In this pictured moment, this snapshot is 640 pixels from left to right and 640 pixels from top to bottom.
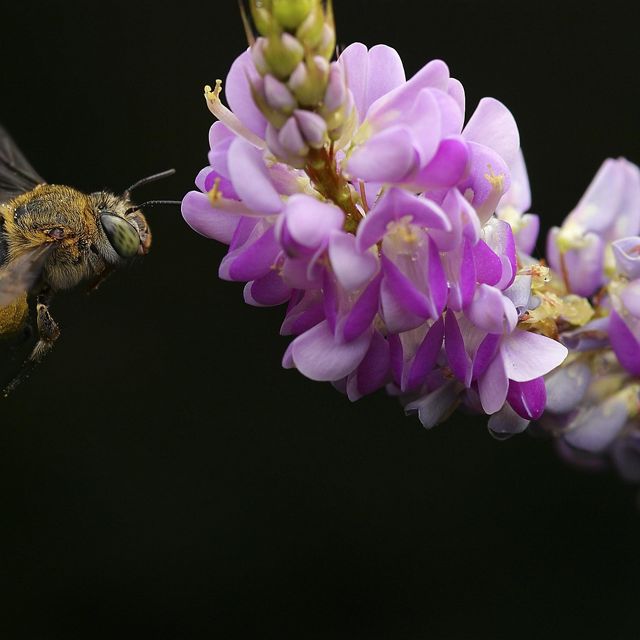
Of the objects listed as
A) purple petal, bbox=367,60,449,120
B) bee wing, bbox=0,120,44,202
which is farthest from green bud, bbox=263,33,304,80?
bee wing, bbox=0,120,44,202

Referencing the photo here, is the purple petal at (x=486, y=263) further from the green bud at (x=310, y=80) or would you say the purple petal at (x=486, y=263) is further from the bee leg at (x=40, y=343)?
the bee leg at (x=40, y=343)

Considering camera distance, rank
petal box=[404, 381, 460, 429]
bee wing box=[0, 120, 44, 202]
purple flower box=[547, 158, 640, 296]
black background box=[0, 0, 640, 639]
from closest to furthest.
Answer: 1. petal box=[404, 381, 460, 429]
2. purple flower box=[547, 158, 640, 296]
3. bee wing box=[0, 120, 44, 202]
4. black background box=[0, 0, 640, 639]

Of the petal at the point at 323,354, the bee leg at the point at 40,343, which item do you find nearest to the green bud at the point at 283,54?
the petal at the point at 323,354

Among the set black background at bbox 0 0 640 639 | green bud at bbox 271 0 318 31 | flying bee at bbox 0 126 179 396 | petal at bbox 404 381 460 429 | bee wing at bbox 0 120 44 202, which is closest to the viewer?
green bud at bbox 271 0 318 31

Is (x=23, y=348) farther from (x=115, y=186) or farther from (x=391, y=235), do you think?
(x=115, y=186)

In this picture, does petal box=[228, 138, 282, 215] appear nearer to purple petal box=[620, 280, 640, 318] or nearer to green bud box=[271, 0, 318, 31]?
green bud box=[271, 0, 318, 31]
